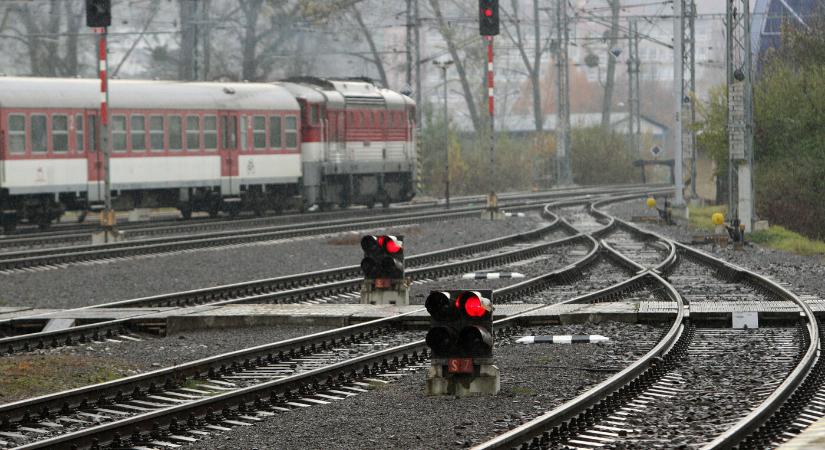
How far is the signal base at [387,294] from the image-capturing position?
16375 mm

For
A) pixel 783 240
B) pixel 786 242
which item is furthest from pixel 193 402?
pixel 783 240

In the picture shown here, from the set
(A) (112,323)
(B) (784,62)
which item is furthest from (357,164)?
(A) (112,323)

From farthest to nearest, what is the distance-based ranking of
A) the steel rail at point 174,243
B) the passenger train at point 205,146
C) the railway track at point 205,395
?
the passenger train at point 205,146
the steel rail at point 174,243
the railway track at point 205,395

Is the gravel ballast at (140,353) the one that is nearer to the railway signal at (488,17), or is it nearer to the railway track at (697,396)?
the railway track at (697,396)

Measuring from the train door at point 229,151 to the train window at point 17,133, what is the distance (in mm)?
6011

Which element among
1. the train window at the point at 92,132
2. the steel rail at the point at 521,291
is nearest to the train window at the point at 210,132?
the train window at the point at 92,132

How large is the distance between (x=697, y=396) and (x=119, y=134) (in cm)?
2352

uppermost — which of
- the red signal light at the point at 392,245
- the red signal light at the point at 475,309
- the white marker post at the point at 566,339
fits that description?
the red signal light at the point at 392,245

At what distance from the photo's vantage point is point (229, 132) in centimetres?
3491

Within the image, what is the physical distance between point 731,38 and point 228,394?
68.0 ft

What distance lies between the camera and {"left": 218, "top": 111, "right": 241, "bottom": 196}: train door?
34.8m

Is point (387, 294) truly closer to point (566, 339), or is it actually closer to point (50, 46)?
point (566, 339)

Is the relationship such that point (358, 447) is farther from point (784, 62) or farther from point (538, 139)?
point (538, 139)

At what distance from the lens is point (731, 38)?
28.7 metres
